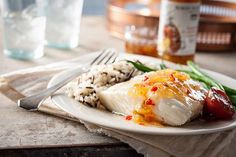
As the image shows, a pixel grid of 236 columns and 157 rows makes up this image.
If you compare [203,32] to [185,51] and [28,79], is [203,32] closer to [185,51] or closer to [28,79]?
[185,51]

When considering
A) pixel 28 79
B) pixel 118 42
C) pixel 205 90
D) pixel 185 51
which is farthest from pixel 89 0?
pixel 205 90

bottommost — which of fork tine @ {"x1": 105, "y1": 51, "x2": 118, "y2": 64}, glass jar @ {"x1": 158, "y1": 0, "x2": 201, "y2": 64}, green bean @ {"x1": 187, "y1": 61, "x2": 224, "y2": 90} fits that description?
green bean @ {"x1": 187, "y1": 61, "x2": 224, "y2": 90}

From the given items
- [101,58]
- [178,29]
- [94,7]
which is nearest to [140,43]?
[178,29]

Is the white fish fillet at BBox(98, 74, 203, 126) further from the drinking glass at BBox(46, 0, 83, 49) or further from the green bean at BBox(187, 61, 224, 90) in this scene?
the drinking glass at BBox(46, 0, 83, 49)

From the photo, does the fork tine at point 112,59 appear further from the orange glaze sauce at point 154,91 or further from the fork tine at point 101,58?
the orange glaze sauce at point 154,91

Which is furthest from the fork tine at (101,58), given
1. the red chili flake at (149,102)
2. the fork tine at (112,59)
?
the red chili flake at (149,102)

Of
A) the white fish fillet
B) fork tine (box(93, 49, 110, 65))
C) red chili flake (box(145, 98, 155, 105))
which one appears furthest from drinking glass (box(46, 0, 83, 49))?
red chili flake (box(145, 98, 155, 105))
